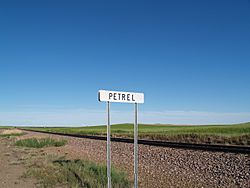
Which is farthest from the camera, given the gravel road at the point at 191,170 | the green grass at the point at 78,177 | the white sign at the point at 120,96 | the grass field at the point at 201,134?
the grass field at the point at 201,134

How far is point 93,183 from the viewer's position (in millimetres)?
9578

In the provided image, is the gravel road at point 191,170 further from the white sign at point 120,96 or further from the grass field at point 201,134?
the grass field at point 201,134

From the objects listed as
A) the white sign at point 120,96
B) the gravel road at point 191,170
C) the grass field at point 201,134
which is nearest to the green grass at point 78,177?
the gravel road at point 191,170

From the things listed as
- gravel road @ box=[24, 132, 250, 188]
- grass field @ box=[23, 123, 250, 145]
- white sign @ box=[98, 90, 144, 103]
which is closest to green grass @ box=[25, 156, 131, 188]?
gravel road @ box=[24, 132, 250, 188]

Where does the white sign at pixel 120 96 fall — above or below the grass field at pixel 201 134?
above

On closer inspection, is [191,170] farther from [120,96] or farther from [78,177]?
[120,96]

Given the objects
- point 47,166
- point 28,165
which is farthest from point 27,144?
point 47,166

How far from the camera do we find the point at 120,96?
6.80m

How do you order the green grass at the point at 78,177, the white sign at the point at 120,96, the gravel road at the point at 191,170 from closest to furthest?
the white sign at the point at 120,96 < the green grass at the point at 78,177 < the gravel road at the point at 191,170

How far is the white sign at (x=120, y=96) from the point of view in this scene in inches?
257

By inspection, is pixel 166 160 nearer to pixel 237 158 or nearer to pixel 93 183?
pixel 237 158

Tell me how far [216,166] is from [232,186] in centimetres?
313

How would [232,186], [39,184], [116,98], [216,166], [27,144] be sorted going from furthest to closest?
1. [27,144]
2. [216,166]
3. [39,184]
4. [232,186]
5. [116,98]

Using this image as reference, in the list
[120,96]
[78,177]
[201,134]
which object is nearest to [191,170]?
[78,177]
